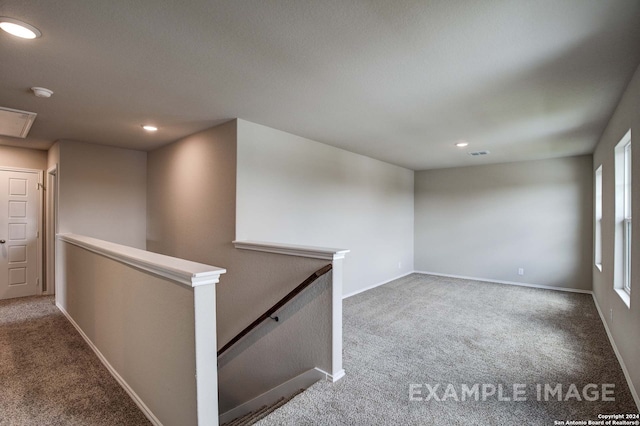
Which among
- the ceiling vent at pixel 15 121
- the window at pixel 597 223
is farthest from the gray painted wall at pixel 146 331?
the window at pixel 597 223

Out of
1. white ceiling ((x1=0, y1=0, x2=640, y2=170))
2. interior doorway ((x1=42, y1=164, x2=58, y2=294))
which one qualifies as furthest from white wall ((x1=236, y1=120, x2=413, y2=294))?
interior doorway ((x1=42, y1=164, x2=58, y2=294))

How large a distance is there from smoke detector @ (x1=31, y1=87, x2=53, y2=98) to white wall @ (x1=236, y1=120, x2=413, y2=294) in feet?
5.36

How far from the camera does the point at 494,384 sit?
8.06ft

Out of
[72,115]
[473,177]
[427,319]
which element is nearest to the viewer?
[72,115]

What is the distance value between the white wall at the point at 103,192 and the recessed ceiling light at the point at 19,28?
3.07 metres

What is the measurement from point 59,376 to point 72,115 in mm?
2522

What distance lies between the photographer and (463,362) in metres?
2.83

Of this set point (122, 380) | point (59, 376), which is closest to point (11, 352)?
A: point (59, 376)

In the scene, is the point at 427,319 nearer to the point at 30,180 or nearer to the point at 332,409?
the point at 332,409

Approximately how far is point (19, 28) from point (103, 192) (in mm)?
3348

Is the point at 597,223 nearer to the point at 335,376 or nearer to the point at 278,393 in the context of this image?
the point at 335,376

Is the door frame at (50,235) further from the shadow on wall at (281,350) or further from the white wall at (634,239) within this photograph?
the white wall at (634,239)

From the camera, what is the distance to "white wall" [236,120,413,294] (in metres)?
3.62

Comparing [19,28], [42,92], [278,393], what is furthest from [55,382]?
[19,28]
